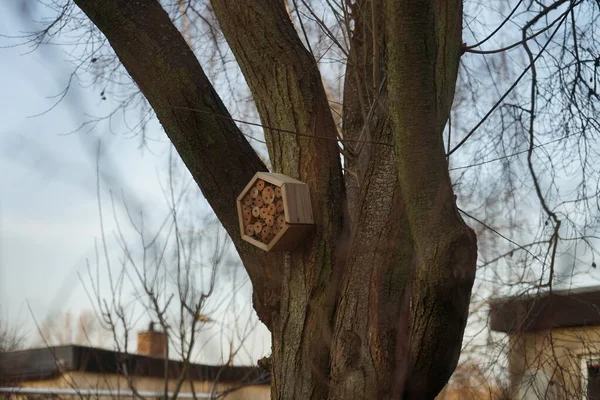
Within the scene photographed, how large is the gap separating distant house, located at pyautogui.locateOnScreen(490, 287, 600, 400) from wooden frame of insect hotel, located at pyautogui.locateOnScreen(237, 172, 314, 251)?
5.68 ft

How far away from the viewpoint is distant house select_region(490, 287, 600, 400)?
387 cm

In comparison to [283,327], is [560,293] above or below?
above

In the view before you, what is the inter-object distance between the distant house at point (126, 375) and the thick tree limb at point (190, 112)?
2.59 metres

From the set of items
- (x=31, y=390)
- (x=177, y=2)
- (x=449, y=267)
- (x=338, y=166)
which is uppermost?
(x=177, y=2)

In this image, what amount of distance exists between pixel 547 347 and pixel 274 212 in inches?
77.8

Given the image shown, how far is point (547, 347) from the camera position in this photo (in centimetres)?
391

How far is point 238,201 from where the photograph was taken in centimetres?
284

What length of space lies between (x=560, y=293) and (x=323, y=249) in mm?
2501

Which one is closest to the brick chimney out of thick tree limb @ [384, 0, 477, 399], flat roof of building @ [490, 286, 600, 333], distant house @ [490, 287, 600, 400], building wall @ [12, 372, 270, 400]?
building wall @ [12, 372, 270, 400]

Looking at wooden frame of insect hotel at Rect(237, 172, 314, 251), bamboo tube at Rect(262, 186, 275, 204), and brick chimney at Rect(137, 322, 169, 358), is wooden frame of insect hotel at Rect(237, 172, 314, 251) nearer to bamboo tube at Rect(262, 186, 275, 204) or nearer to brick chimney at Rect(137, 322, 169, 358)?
bamboo tube at Rect(262, 186, 275, 204)

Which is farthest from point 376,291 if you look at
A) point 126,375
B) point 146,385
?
point 146,385

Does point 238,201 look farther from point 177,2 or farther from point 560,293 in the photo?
point 560,293

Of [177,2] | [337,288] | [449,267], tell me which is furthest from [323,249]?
[177,2]

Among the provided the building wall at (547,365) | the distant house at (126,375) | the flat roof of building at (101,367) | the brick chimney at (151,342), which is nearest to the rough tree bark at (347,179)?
the building wall at (547,365)
